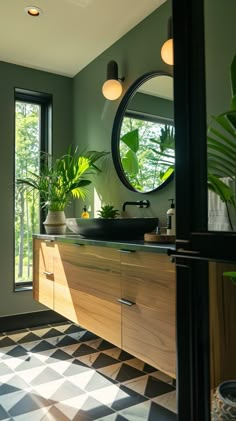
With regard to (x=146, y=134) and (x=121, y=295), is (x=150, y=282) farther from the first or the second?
(x=146, y=134)

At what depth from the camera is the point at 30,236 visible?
318 cm

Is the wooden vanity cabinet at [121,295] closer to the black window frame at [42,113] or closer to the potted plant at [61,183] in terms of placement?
the potted plant at [61,183]

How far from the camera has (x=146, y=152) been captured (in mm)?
2309

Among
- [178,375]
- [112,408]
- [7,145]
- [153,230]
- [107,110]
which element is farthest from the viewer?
[7,145]

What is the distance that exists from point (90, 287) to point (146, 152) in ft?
3.13

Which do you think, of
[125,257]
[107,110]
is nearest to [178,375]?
[125,257]

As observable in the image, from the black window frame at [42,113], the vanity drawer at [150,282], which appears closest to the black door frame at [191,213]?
the vanity drawer at [150,282]

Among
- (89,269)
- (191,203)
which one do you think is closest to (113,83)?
(89,269)

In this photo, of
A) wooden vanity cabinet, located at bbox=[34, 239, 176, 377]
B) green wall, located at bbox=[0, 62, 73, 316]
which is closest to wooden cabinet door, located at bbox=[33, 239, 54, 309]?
wooden vanity cabinet, located at bbox=[34, 239, 176, 377]

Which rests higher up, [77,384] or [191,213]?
[191,213]

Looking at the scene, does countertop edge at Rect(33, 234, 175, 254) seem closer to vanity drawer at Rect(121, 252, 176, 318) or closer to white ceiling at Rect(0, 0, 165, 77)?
vanity drawer at Rect(121, 252, 176, 318)

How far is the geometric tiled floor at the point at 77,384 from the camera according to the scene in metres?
1.64

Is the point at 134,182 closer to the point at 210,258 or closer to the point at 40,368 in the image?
the point at 40,368

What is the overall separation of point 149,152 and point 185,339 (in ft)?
5.11
